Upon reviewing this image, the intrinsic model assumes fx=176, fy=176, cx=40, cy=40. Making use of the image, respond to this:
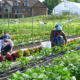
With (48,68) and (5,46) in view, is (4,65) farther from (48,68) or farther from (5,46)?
(5,46)

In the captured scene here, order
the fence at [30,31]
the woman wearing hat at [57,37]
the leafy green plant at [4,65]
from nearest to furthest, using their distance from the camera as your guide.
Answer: the leafy green plant at [4,65] < the woman wearing hat at [57,37] < the fence at [30,31]

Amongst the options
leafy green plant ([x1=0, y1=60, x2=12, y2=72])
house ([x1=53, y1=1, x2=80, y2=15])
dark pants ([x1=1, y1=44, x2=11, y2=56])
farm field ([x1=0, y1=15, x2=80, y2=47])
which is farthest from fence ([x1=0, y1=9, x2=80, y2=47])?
house ([x1=53, y1=1, x2=80, y2=15])

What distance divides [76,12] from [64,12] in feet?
8.89

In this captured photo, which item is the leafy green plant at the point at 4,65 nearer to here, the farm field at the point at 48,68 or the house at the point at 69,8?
the farm field at the point at 48,68

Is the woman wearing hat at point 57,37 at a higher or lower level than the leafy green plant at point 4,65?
higher

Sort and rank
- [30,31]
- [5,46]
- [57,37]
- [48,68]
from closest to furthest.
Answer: [48,68] → [5,46] → [57,37] → [30,31]

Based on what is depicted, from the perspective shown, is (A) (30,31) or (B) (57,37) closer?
(B) (57,37)

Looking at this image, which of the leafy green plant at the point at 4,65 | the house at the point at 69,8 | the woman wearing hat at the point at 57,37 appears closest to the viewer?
the leafy green plant at the point at 4,65

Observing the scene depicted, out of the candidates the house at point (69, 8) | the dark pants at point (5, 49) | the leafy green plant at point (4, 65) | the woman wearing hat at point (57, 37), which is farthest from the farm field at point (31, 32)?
the house at point (69, 8)

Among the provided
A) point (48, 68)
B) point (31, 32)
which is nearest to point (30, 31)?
point (31, 32)

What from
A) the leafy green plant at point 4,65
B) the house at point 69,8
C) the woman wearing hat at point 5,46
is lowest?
the leafy green plant at point 4,65

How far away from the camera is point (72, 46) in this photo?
531 cm

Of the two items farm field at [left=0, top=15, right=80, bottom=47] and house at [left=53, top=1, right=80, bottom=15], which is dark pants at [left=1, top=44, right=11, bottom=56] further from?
house at [left=53, top=1, right=80, bottom=15]

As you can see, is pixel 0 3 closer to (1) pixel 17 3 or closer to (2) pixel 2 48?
(1) pixel 17 3
